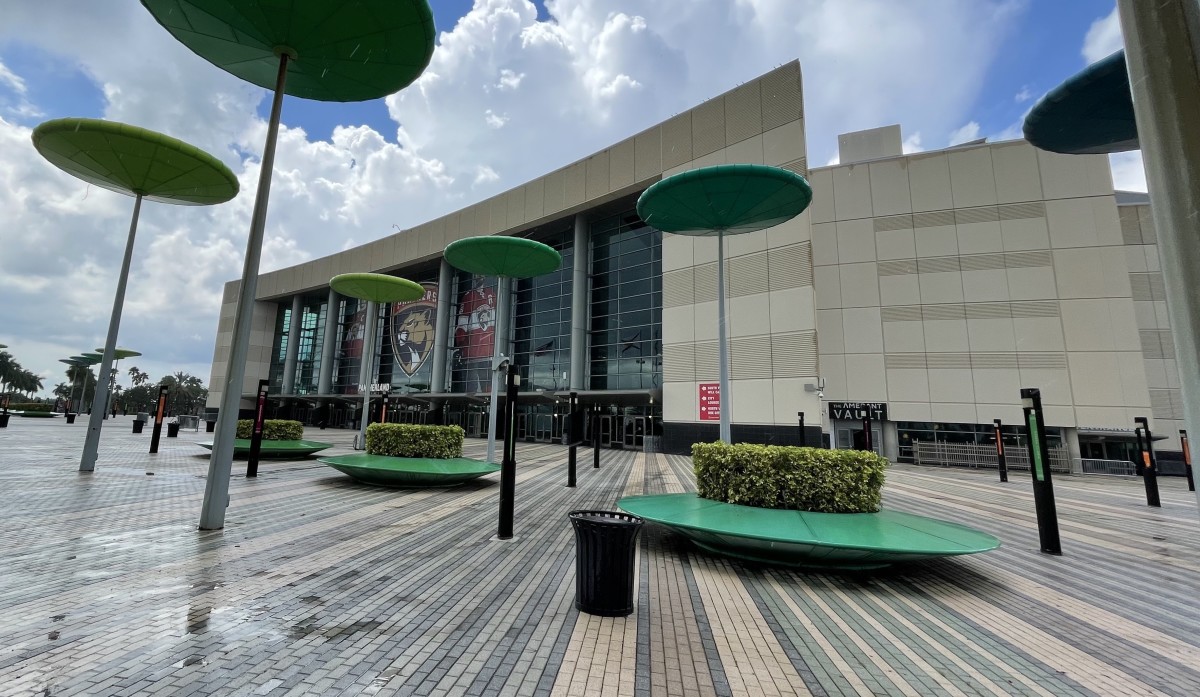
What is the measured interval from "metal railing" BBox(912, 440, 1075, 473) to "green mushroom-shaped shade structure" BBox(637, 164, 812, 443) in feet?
71.0

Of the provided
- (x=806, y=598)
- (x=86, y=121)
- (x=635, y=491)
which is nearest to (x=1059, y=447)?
(x=635, y=491)

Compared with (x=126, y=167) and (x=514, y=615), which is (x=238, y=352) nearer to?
(x=514, y=615)

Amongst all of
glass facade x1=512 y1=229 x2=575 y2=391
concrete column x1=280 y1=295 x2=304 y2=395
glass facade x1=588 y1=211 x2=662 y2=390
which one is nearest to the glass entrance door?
glass facade x1=588 y1=211 x2=662 y2=390

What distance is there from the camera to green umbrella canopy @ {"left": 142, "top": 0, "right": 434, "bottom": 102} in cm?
652

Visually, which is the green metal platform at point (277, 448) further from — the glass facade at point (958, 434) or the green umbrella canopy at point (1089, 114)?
the glass facade at point (958, 434)

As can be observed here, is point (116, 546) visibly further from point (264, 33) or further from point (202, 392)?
point (202, 392)

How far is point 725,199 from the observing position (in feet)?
33.2

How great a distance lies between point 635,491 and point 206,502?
8767 mm

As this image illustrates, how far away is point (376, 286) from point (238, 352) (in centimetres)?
1408

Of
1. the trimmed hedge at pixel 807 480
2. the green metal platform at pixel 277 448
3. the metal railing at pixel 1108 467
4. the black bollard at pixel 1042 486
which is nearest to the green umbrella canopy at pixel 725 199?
the trimmed hedge at pixel 807 480

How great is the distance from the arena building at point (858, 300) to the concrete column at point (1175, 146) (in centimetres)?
1838

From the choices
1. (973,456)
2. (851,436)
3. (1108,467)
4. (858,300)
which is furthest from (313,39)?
(1108,467)

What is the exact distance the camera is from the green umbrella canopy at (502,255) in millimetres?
15328

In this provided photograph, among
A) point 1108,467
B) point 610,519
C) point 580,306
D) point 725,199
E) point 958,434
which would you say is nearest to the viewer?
point 610,519
